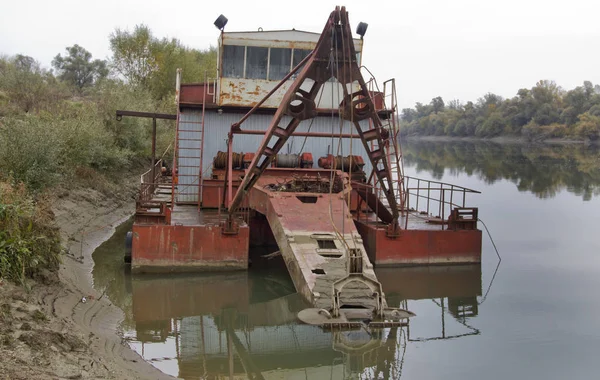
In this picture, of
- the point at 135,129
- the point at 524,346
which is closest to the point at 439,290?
the point at 524,346

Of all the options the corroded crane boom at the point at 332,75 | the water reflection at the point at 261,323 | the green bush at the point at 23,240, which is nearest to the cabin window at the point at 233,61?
the water reflection at the point at 261,323

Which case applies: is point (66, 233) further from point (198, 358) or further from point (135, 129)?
point (135, 129)

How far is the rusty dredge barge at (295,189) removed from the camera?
33.9 ft

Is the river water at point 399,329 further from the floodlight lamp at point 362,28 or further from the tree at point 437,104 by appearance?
the tree at point 437,104

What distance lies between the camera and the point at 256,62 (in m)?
17.1

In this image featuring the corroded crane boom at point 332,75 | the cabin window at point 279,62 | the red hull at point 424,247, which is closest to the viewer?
the corroded crane boom at point 332,75

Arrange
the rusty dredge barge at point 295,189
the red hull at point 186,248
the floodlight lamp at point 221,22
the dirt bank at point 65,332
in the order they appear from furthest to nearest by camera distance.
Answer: the floodlight lamp at point 221,22 → the red hull at point 186,248 → the rusty dredge barge at point 295,189 → the dirt bank at point 65,332

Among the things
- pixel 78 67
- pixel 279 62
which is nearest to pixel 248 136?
pixel 279 62

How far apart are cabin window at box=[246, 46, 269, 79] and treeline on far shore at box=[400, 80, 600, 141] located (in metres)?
74.3

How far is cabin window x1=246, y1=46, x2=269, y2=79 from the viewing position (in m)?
17.0

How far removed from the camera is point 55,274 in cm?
1030

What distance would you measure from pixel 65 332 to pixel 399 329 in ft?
17.0

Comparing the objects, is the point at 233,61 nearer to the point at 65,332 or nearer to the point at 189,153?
the point at 189,153

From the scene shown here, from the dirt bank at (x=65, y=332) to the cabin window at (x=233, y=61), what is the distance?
21.1 feet
